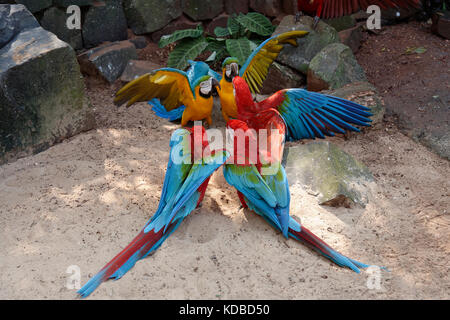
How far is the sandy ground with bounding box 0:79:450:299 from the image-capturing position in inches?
81.0

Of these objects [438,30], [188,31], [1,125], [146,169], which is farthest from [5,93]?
[438,30]

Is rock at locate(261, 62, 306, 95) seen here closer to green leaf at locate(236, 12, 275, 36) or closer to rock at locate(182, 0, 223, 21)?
green leaf at locate(236, 12, 275, 36)

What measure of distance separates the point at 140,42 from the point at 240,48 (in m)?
1.14

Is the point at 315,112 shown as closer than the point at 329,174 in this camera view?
No

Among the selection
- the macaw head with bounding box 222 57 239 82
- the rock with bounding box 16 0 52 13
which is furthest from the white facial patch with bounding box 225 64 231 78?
the rock with bounding box 16 0 52 13

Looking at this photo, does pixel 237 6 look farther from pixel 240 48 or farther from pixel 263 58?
pixel 263 58

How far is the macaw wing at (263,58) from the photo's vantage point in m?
3.52

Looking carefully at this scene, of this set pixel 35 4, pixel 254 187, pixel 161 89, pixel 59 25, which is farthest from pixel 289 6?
pixel 254 187

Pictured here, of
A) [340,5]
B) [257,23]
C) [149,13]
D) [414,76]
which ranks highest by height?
[340,5]

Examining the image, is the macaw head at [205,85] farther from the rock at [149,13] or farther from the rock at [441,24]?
the rock at [441,24]

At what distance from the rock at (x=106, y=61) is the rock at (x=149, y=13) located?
376mm

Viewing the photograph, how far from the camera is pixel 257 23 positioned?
166 inches

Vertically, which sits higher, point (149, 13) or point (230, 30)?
point (149, 13)

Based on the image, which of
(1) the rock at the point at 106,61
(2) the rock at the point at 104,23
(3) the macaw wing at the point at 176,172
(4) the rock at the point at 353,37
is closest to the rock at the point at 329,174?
(3) the macaw wing at the point at 176,172
